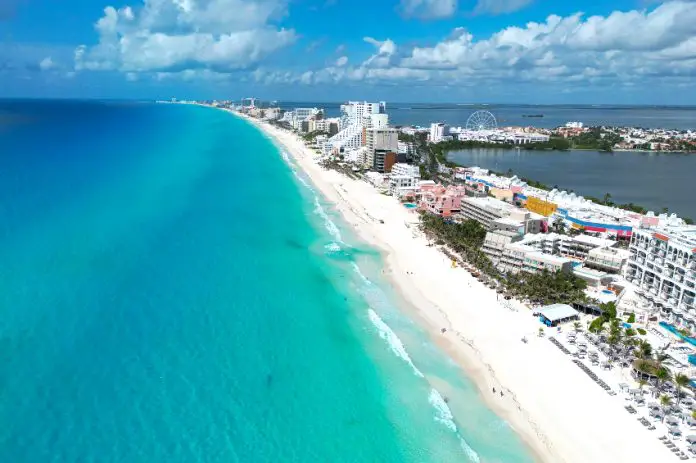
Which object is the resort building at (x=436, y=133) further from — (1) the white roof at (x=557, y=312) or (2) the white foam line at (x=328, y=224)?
(1) the white roof at (x=557, y=312)

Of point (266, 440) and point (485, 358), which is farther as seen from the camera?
point (485, 358)

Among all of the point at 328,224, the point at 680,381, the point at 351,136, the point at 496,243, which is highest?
the point at 351,136

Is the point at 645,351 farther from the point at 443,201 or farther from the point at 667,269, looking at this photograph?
the point at 443,201

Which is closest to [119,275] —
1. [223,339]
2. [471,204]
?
[223,339]

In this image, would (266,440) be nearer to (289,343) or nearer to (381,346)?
(289,343)

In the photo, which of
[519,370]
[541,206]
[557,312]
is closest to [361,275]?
[557,312]

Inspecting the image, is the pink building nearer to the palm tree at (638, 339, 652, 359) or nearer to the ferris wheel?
the palm tree at (638, 339, 652, 359)
